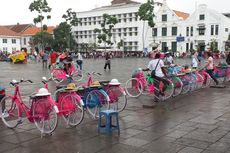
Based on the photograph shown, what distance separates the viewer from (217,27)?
63.6m

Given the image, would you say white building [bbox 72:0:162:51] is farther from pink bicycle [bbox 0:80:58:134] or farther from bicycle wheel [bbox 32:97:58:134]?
bicycle wheel [bbox 32:97:58:134]

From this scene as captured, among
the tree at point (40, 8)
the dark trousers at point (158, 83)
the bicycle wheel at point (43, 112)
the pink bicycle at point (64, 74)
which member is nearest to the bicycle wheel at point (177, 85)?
the dark trousers at point (158, 83)

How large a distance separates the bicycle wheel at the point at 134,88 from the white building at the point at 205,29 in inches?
2096

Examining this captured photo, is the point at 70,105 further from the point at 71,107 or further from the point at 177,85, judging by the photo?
the point at 177,85

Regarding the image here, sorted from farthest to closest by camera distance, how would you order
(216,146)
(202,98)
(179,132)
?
(202,98) → (179,132) → (216,146)

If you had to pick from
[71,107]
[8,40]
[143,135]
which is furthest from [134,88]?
[8,40]

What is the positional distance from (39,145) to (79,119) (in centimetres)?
128

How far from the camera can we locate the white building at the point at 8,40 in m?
82.3

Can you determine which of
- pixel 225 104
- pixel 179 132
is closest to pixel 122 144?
pixel 179 132

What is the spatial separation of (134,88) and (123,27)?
72.0m

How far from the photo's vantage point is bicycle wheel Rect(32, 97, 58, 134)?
6.04m

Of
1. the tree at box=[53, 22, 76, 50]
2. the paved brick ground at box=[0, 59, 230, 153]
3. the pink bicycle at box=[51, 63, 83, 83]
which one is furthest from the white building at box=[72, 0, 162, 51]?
the paved brick ground at box=[0, 59, 230, 153]

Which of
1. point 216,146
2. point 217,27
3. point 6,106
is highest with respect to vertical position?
point 217,27

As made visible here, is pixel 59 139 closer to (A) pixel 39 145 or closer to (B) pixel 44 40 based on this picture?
(A) pixel 39 145
